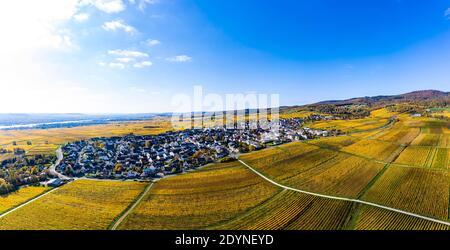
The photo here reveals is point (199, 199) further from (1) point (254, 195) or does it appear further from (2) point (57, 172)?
(2) point (57, 172)

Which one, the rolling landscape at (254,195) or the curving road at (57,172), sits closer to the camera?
the rolling landscape at (254,195)

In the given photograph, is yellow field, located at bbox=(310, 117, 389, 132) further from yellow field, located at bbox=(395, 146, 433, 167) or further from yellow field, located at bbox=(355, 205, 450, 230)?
yellow field, located at bbox=(355, 205, 450, 230)

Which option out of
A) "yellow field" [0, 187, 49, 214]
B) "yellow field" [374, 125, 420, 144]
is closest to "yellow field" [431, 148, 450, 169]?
"yellow field" [374, 125, 420, 144]

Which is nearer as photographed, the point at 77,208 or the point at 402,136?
the point at 77,208

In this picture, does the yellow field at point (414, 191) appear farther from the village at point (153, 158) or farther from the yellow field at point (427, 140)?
the village at point (153, 158)

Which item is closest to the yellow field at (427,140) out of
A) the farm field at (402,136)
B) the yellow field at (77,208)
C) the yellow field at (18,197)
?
the farm field at (402,136)

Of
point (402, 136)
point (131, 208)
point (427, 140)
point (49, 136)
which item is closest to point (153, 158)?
point (131, 208)
